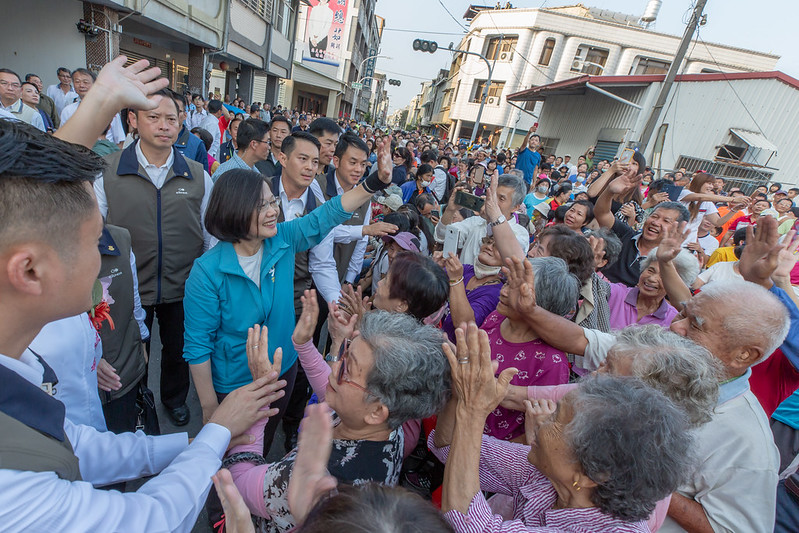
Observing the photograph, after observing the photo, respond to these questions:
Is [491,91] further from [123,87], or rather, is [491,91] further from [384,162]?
[123,87]

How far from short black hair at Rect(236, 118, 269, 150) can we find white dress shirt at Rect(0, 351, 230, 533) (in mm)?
3303

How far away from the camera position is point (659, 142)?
1422 cm

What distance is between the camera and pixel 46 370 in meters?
1.16

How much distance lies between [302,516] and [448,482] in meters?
0.52

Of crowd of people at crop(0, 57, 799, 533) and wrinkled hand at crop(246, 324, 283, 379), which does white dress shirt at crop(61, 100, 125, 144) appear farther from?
wrinkled hand at crop(246, 324, 283, 379)

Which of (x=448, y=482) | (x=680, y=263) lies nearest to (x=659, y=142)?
(x=680, y=263)

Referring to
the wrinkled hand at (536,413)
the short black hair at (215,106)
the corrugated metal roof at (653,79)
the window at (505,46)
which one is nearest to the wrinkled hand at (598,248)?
the wrinkled hand at (536,413)

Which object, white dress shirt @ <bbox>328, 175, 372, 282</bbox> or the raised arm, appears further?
white dress shirt @ <bbox>328, 175, 372, 282</bbox>

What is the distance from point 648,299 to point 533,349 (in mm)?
1409

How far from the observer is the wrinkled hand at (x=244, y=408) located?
1.34 metres

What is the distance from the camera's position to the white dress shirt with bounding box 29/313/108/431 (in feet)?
4.21

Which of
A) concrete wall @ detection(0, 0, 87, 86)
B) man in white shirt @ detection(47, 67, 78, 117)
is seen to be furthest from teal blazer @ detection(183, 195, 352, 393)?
concrete wall @ detection(0, 0, 87, 86)

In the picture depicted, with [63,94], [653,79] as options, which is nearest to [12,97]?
[63,94]

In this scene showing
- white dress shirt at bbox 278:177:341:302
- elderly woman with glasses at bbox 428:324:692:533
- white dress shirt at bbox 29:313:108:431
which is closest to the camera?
elderly woman with glasses at bbox 428:324:692:533
